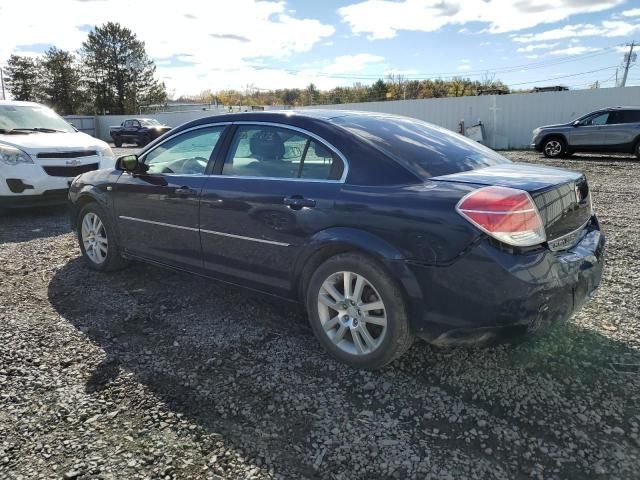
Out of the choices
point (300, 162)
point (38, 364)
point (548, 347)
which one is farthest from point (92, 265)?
point (548, 347)

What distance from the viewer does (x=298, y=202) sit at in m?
3.17

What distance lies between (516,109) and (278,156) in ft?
68.2

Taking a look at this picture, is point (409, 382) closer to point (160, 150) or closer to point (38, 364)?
point (38, 364)

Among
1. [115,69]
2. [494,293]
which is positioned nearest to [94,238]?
[494,293]

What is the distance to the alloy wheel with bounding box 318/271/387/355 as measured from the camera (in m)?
2.95

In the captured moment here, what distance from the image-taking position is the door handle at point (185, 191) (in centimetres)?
Result: 383

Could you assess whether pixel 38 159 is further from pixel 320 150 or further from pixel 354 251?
pixel 354 251

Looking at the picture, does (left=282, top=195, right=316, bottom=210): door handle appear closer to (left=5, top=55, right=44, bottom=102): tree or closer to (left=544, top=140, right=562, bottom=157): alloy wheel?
(left=544, top=140, right=562, bottom=157): alloy wheel

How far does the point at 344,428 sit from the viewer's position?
252 centimetres

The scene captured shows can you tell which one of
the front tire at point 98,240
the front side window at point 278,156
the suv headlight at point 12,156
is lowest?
the front tire at point 98,240

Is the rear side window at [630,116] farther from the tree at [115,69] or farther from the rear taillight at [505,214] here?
the tree at [115,69]

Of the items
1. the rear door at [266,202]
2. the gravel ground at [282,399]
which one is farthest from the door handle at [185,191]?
the gravel ground at [282,399]

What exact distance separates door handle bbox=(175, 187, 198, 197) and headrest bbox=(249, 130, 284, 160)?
23.6 inches

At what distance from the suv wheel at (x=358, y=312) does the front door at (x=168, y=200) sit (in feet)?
4.14
